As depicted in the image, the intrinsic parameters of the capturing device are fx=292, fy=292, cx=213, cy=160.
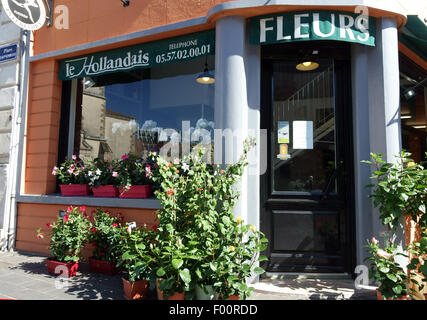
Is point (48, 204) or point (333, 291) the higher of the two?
point (48, 204)

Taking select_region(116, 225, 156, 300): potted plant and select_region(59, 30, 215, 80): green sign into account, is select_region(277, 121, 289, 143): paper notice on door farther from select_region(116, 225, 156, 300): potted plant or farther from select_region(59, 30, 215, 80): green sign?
select_region(116, 225, 156, 300): potted plant

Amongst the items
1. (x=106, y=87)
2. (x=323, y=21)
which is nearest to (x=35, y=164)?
(x=106, y=87)

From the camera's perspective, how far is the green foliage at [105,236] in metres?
4.05

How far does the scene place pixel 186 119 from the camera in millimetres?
5297

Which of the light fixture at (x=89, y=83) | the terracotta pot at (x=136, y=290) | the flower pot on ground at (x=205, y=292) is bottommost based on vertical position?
the terracotta pot at (x=136, y=290)

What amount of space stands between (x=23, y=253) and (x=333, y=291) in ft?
17.4

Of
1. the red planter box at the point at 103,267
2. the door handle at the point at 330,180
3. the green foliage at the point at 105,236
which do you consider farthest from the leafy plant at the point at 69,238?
the door handle at the point at 330,180

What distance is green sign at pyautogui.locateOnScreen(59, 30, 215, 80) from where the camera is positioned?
4.42 metres

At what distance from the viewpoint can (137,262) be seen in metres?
3.06

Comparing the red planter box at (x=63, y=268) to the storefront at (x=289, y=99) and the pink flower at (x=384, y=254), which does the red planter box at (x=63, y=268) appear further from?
the pink flower at (x=384, y=254)

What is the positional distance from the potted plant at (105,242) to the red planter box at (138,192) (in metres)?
0.39

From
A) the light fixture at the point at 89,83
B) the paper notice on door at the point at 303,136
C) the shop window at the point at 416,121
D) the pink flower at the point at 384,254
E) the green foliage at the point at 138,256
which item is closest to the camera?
the pink flower at the point at 384,254

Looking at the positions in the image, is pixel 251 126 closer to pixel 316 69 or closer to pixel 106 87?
pixel 316 69

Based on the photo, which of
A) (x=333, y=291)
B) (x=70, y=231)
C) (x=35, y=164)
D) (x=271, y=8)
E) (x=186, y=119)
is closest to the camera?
(x=333, y=291)
